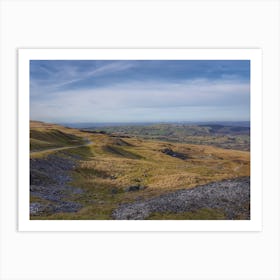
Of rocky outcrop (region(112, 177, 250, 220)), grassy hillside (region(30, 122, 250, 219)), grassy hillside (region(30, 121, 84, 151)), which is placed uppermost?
grassy hillside (region(30, 121, 84, 151))

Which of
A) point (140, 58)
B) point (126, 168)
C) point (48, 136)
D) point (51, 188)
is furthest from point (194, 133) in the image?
point (51, 188)

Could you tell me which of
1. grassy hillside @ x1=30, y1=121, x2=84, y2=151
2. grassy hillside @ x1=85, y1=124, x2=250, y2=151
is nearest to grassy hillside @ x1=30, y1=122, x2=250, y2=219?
grassy hillside @ x1=30, y1=121, x2=84, y2=151

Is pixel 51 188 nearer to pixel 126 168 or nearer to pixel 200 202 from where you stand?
pixel 126 168

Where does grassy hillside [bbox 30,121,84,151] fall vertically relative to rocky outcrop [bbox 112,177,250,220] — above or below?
above

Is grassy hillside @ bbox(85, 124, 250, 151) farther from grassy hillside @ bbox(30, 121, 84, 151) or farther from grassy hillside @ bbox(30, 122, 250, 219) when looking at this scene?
grassy hillside @ bbox(30, 121, 84, 151)

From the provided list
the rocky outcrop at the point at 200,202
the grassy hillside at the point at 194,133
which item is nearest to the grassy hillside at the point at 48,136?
the grassy hillside at the point at 194,133
